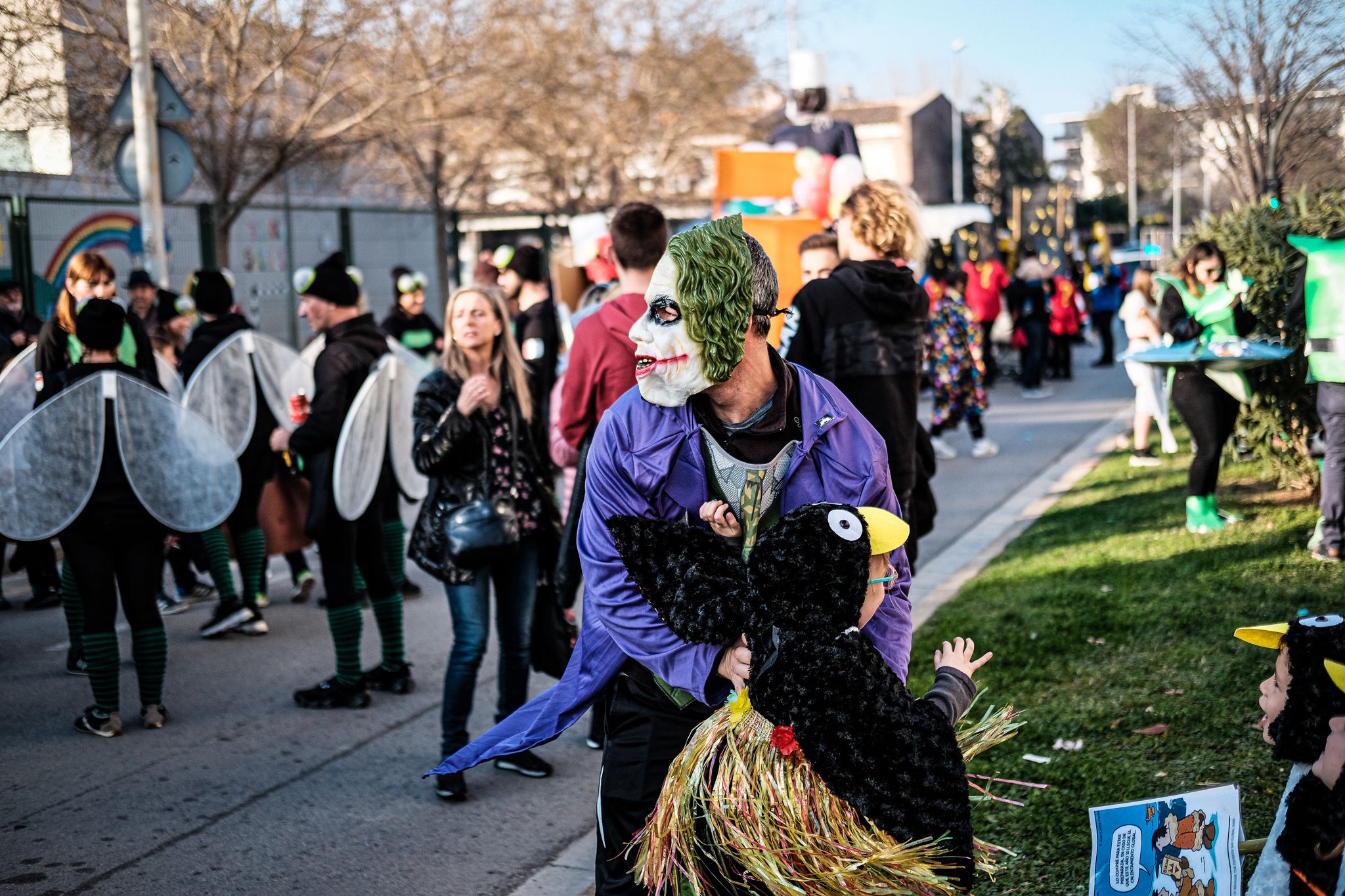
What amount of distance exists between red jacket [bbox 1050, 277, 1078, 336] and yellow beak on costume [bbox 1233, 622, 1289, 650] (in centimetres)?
1741

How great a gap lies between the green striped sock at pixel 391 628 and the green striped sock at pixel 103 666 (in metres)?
1.14

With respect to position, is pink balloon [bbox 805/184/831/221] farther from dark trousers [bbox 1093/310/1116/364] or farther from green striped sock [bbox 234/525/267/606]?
dark trousers [bbox 1093/310/1116/364]

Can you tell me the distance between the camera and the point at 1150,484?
1010cm

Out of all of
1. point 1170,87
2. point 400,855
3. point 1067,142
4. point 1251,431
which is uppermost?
point 1067,142

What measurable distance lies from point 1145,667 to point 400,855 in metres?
3.14

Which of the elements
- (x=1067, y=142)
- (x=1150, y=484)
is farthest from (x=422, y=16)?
(x=1067, y=142)

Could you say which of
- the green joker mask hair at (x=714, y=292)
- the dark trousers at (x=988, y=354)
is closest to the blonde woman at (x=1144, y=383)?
the dark trousers at (x=988, y=354)

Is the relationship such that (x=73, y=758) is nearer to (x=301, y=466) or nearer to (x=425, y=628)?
(x=301, y=466)

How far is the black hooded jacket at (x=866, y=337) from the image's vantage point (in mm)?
4828

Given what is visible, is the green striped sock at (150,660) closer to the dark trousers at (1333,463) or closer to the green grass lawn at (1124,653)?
the green grass lawn at (1124,653)

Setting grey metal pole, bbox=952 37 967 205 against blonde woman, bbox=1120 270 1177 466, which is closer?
blonde woman, bbox=1120 270 1177 466

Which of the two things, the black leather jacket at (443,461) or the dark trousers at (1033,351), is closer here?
the black leather jacket at (443,461)

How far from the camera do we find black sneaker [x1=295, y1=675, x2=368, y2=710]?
5.84 m

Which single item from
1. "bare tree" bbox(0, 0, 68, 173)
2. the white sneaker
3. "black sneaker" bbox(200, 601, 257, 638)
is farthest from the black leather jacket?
the white sneaker
